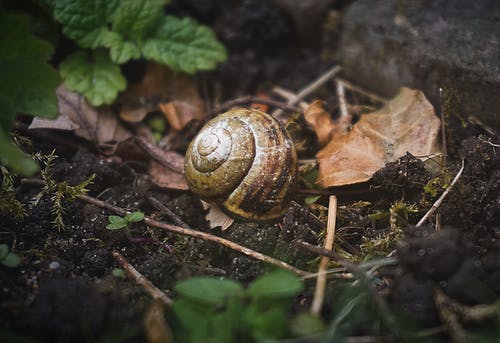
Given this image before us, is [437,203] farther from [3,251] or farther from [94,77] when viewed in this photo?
[94,77]

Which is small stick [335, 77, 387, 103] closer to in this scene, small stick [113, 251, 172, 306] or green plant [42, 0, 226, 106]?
green plant [42, 0, 226, 106]

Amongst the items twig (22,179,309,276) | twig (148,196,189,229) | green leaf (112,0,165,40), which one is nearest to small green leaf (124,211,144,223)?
twig (22,179,309,276)

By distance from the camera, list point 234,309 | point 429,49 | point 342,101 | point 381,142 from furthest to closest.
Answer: point 342,101 → point 429,49 → point 381,142 → point 234,309

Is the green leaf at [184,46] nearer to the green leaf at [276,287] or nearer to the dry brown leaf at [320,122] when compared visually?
the dry brown leaf at [320,122]

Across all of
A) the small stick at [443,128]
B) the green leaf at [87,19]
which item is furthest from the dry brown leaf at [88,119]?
the small stick at [443,128]

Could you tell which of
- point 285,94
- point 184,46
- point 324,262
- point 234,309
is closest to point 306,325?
point 234,309
